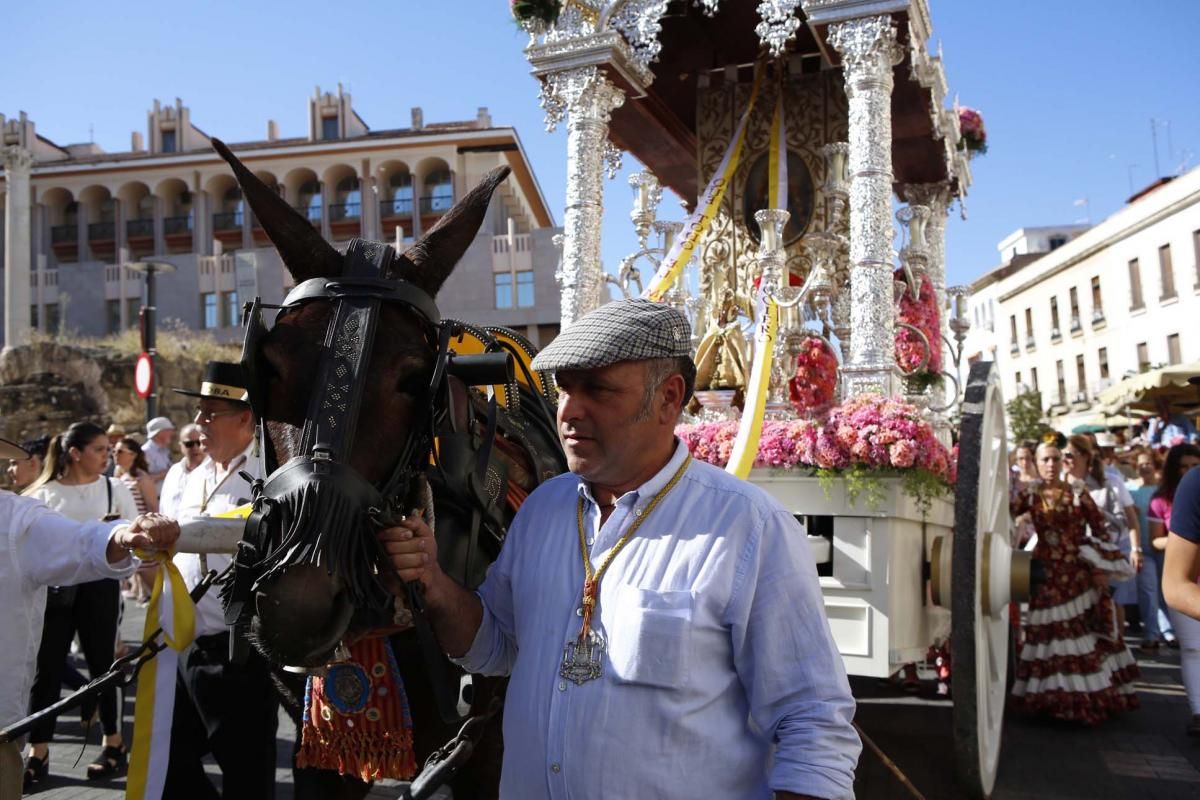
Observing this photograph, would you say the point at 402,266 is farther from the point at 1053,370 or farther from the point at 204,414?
the point at 1053,370

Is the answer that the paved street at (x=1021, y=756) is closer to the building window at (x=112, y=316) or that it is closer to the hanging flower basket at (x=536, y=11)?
the hanging flower basket at (x=536, y=11)

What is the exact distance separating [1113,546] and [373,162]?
39.1 meters

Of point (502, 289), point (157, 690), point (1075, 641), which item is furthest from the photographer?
point (502, 289)

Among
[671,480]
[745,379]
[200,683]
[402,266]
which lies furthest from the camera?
[745,379]

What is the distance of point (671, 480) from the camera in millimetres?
1871

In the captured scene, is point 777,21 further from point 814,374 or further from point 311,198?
point 311,198

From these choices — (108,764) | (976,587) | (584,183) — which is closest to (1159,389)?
(584,183)

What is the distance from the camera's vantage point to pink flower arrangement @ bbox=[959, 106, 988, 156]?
1034 centimetres

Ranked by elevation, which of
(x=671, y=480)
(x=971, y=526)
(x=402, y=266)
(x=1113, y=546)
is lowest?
(x=1113, y=546)

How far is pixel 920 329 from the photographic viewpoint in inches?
317

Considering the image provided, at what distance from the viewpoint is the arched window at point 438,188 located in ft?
137

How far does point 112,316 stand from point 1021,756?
4486 cm

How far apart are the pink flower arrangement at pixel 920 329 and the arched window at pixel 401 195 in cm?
3607

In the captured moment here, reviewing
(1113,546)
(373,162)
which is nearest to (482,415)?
(1113,546)
